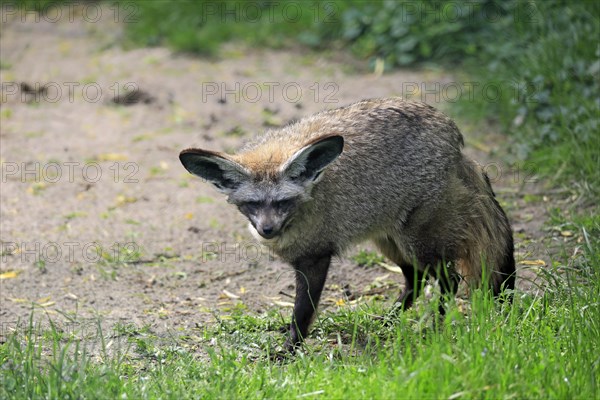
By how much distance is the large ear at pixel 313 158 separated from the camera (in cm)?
501

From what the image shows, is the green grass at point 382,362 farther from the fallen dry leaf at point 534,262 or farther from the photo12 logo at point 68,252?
the photo12 logo at point 68,252

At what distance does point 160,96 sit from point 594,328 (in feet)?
19.9

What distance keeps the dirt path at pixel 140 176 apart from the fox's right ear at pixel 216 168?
0.95m

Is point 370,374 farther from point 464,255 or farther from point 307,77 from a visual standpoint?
point 307,77

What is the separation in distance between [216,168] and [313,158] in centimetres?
56

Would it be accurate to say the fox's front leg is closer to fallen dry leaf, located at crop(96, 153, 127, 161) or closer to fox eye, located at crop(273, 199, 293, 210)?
fox eye, located at crop(273, 199, 293, 210)

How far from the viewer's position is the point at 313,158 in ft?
16.9

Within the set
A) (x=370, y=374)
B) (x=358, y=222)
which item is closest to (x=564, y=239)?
(x=358, y=222)

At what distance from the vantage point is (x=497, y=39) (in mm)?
9617

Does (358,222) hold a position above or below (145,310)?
above

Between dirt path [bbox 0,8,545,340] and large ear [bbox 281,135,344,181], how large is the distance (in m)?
1.22

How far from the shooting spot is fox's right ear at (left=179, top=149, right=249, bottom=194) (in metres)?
5.06

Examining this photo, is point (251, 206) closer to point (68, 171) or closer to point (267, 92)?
point (68, 171)

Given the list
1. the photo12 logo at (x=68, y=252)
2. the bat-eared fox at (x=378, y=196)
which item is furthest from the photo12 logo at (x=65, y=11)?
the bat-eared fox at (x=378, y=196)
